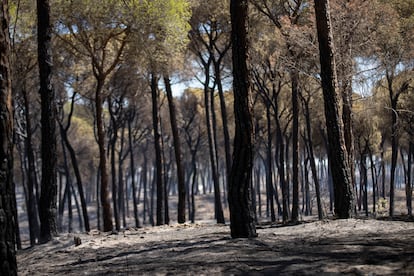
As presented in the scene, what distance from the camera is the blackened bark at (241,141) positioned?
23.7 feet

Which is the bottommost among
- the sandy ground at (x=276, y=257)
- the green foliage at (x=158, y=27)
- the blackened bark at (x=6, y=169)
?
the sandy ground at (x=276, y=257)

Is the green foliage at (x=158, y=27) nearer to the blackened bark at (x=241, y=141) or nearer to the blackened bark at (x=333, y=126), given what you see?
the blackened bark at (x=333, y=126)

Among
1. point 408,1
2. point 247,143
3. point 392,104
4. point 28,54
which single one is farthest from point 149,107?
point 247,143

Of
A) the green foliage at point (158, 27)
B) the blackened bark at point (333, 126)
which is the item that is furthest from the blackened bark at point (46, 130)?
the blackened bark at point (333, 126)

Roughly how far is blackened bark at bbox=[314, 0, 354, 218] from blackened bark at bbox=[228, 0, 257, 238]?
8.93ft

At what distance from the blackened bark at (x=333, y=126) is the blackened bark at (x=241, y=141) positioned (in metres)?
2.72

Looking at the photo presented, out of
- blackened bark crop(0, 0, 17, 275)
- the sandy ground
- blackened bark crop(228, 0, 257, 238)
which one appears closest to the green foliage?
blackened bark crop(228, 0, 257, 238)

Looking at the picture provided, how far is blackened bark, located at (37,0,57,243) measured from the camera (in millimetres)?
9945

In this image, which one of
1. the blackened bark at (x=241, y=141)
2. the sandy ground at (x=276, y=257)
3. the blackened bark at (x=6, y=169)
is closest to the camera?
the blackened bark at (x=6, y=169)

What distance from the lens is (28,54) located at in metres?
16.2

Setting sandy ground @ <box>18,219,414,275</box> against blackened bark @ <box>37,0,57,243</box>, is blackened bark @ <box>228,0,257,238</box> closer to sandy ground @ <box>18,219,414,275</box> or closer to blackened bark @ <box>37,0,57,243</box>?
sandy ground @ <box>18,219,414,275</box>

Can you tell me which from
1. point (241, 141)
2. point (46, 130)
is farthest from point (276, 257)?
point (46, 130)

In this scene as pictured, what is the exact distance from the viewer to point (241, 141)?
7.30 meters

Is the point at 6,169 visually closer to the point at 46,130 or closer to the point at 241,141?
the point at 241,141
